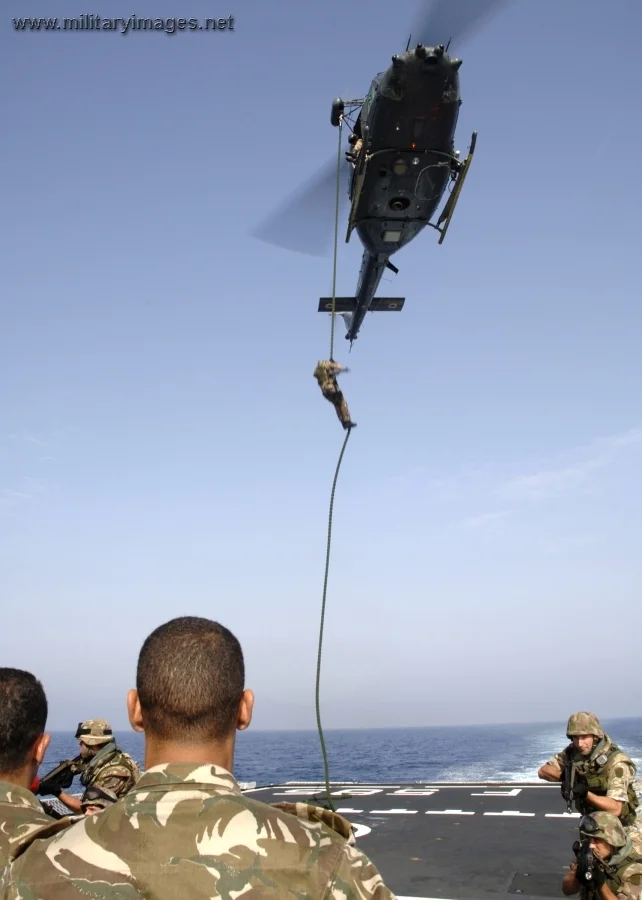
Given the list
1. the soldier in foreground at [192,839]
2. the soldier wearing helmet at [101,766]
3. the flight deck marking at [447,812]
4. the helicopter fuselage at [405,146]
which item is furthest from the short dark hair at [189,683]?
the flight deck marking at [447,812]

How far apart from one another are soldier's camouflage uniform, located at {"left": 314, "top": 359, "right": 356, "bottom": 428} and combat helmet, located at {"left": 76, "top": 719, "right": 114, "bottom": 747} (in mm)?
4620

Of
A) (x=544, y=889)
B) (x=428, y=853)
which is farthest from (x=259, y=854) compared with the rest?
(x=428, y=853)

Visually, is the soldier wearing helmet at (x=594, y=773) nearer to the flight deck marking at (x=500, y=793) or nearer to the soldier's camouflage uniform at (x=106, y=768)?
the soldier's camouflage uniform at (x=106, y=768)

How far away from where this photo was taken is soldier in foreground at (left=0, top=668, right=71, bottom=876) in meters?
3.29

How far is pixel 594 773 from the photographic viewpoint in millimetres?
7348

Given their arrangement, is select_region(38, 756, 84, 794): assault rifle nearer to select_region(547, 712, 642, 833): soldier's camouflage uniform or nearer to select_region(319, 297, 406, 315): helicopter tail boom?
select_region(547, 712, 642, 833): soldier's camouflage uniform

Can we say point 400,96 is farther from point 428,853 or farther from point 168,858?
point 428,853

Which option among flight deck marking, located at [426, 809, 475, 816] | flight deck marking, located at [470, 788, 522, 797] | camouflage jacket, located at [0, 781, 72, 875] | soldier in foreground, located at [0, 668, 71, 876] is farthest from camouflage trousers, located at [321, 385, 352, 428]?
flight deck marking, located at [470, 788, 522, 797]

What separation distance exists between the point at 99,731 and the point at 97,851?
22.0ft

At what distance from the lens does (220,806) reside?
7.43 feet

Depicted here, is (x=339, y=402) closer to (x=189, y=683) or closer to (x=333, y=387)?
(x=333, y=387)

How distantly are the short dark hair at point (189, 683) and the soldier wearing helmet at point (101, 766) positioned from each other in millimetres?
5791

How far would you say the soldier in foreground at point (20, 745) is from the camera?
10.8ft

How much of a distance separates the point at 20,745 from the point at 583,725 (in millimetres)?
5880
